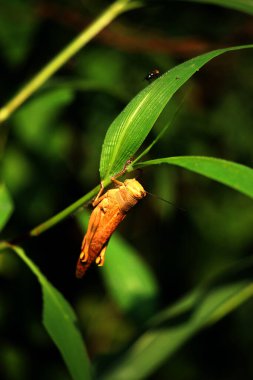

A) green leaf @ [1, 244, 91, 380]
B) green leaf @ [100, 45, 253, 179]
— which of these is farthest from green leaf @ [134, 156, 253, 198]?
green leaf @ [1, 244, 91, 380]

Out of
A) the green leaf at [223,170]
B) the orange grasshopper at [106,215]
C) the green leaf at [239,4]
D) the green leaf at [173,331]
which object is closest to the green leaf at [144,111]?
the green leaf at [223,170]

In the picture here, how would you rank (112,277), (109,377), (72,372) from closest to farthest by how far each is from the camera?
(72,372), (109,377), (112,277)

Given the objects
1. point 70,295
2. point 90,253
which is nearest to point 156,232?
point 70,295

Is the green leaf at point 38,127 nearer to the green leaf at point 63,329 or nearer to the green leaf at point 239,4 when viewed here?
the green leaf at point 239,4

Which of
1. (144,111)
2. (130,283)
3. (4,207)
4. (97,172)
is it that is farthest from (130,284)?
(144,111)

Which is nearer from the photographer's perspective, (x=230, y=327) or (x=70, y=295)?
(x=70, y=295)

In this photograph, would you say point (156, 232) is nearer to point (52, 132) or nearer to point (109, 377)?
point (52, 132)

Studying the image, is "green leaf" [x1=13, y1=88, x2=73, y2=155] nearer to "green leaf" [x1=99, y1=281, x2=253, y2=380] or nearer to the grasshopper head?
"green leaf" [x1=99, y1=281, x2=253, y2=380]
